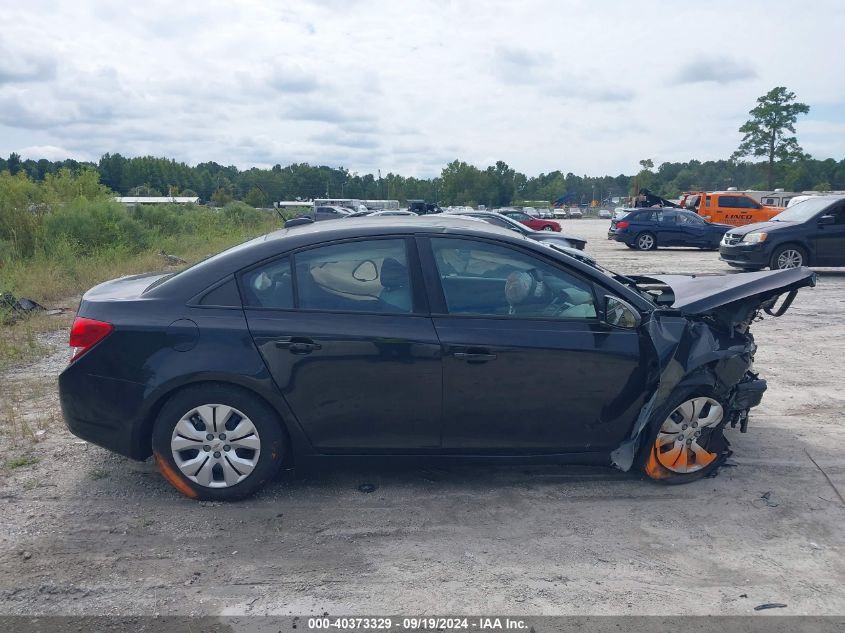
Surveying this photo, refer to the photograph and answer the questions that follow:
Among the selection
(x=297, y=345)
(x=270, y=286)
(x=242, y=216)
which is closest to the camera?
(x=297, y=345)

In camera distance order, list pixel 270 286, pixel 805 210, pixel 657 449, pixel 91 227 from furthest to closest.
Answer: pixel 91 227, pixel 805 210, pixel 657 449, pixel 270 286

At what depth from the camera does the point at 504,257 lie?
451 centimetres

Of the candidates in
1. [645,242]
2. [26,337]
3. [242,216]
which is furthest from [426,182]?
[26,337]

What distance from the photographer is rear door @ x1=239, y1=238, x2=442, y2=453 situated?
4285mm

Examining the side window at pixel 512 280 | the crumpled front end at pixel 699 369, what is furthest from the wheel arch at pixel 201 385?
the crumpled front end at pixel 699 369

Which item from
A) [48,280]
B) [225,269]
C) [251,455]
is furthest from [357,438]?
[48,280]

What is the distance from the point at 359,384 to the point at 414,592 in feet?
4.11

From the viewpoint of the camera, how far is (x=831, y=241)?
15203 mm

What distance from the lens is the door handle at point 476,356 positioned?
4.30 m

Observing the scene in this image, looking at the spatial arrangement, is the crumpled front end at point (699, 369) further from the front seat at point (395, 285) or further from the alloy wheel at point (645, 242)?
the alloy wheel at point (645, 242)

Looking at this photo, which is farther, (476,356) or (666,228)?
(666,228)

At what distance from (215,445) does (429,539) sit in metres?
1.35

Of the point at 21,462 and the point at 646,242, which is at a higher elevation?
the point at 21,462

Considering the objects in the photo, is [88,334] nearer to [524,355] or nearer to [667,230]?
[524,355]
